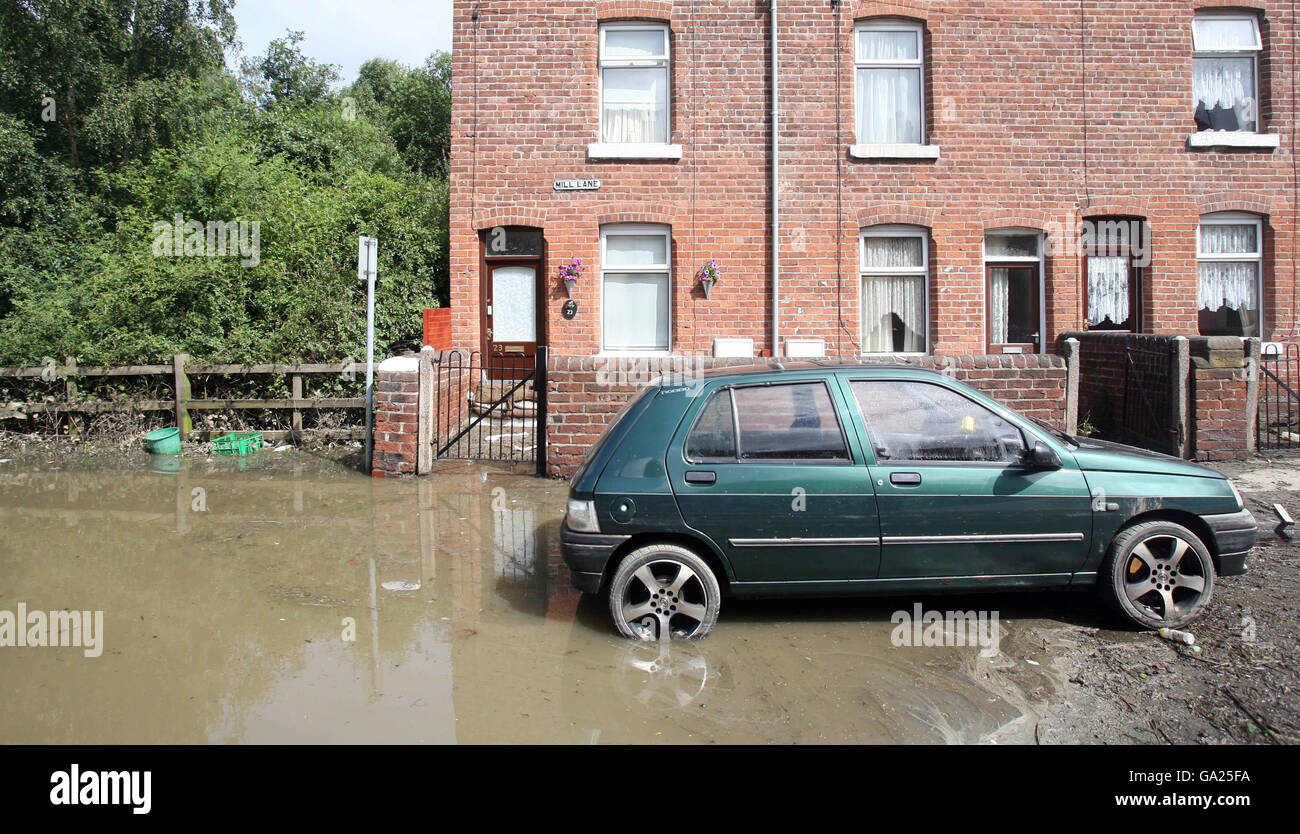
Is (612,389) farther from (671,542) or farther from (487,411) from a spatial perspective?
(671,542)

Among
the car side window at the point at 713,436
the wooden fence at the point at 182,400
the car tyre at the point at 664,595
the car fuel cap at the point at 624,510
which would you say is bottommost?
the car tyre at the point at 664,595

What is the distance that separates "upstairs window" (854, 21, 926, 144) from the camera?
586 inches

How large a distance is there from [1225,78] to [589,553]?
14.6m

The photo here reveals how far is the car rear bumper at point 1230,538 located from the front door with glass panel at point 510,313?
1065 centimetres

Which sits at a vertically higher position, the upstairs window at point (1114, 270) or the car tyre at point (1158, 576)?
the upstairs window at point (1114, 270)

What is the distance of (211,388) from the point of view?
13266 mm

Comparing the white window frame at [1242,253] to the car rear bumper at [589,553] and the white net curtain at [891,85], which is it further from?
the car rear bumper at [589,553]

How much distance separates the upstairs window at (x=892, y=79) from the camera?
48.8 ft

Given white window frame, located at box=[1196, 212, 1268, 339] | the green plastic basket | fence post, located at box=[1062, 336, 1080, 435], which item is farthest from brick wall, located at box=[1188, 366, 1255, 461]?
the green plastic basket

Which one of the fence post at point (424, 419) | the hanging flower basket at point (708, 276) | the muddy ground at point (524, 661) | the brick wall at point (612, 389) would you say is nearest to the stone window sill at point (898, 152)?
the hanging flower basket at point (708, 276)

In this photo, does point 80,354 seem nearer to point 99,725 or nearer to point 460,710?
point 99,725

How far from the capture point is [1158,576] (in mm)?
5863

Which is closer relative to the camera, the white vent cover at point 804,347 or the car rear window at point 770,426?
the car rear window at point 770,426

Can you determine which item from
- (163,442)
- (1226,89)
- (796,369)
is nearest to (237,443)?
(163,442)
